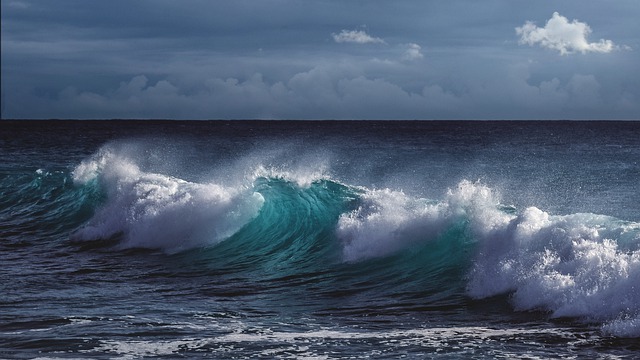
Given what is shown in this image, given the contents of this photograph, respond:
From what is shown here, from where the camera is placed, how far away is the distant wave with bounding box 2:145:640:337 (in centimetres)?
1275

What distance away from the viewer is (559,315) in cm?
1207

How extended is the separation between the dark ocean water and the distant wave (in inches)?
1.6

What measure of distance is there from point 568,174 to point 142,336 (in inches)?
1422

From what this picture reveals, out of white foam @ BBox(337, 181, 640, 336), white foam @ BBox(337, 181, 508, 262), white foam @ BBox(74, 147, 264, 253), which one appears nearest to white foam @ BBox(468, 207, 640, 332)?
white foam @ BBox(337, 181, 640, 336)

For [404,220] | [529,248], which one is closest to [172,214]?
[404,220]

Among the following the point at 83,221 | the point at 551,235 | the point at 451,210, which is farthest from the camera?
the point at 83,221

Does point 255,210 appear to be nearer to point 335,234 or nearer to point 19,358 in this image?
point 335,234

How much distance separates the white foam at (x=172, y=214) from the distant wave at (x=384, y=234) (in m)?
0.04

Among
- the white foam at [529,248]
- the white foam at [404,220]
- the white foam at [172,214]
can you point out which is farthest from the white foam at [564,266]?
the white foam at [172,214]

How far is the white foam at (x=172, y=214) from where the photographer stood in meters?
20.8

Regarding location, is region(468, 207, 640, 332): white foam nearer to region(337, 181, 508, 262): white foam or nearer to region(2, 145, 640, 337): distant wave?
region(2, 145, 640, 337): distant wave

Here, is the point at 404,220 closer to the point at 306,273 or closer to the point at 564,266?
the point at 306,273

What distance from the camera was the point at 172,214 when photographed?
71.6 feet

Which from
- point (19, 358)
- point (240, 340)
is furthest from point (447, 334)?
point (19, 358)
